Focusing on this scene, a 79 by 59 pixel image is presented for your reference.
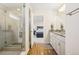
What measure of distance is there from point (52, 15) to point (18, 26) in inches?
147

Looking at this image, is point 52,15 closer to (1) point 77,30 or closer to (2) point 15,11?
(2) point 15,11

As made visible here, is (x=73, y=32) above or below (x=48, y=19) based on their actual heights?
below

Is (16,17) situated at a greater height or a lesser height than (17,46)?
greater

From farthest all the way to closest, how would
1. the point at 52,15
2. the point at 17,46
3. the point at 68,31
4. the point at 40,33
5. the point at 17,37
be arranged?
the point at 40,33
the point at 52,15
the point at 17,37
the point at 17,46
the point at 68,31

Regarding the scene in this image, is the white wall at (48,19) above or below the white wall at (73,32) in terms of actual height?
above

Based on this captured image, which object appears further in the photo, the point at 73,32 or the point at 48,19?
the point at 48,19

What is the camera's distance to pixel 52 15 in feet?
24.8

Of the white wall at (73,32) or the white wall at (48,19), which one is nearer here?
the white wall at (73,32)

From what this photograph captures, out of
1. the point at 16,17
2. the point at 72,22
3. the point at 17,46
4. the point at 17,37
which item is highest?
the point at 16,17

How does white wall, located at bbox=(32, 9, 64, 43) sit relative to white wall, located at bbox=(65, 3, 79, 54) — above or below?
above

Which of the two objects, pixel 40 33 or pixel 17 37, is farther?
pixel 40 33

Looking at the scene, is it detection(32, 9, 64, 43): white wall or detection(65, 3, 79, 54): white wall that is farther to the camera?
detection(32, 9, 64, 43): white wall

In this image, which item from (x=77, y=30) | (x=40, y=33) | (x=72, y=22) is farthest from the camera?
(x=40, y=33)

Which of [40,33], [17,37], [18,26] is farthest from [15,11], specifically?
[40,33]
